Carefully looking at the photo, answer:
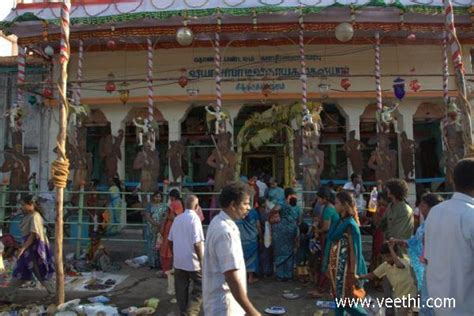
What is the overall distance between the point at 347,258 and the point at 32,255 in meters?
4.16

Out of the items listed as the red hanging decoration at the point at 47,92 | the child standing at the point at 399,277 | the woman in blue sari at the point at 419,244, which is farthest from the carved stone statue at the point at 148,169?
the woman in blue sari at the point at 419,244

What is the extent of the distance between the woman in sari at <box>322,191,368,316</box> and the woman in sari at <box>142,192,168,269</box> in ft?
12.9

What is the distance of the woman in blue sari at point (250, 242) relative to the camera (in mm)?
6648

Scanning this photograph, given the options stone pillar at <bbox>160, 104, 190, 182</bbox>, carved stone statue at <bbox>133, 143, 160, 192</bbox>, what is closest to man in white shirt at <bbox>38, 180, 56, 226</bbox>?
carved stone statue at <bbox>133, 143, 160, 192</bbox>

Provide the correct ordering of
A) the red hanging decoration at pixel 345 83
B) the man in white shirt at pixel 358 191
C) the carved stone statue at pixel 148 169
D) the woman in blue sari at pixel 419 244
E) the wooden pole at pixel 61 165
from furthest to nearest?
the red hanging decoration at pixel 345 83 < the carved stone statue at pixel 148 169 < the man in white shirt at pixel 358 191 < the wooden pole at pixel 61 165 < the woman in blue sari at pixel 419 244

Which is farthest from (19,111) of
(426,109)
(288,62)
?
(426,109)

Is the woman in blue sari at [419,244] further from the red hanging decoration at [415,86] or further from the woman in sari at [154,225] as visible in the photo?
the red hanging decoration at [415,86]

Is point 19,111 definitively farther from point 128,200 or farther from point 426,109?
point 426,109

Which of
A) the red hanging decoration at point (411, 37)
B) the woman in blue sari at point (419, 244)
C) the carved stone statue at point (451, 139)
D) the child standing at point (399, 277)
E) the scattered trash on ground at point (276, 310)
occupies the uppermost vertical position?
the red hanging decoration at point (411, 37)

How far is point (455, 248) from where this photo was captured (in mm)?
2219

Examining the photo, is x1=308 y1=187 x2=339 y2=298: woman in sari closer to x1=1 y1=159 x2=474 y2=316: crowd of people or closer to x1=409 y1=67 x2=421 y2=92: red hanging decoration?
x1=1 y1=159 x2=474 y2=316: crowd of people

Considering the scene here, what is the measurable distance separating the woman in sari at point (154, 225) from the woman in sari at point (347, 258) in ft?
12.9

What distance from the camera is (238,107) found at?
1171cm

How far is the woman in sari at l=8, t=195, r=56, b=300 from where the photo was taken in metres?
5.67
